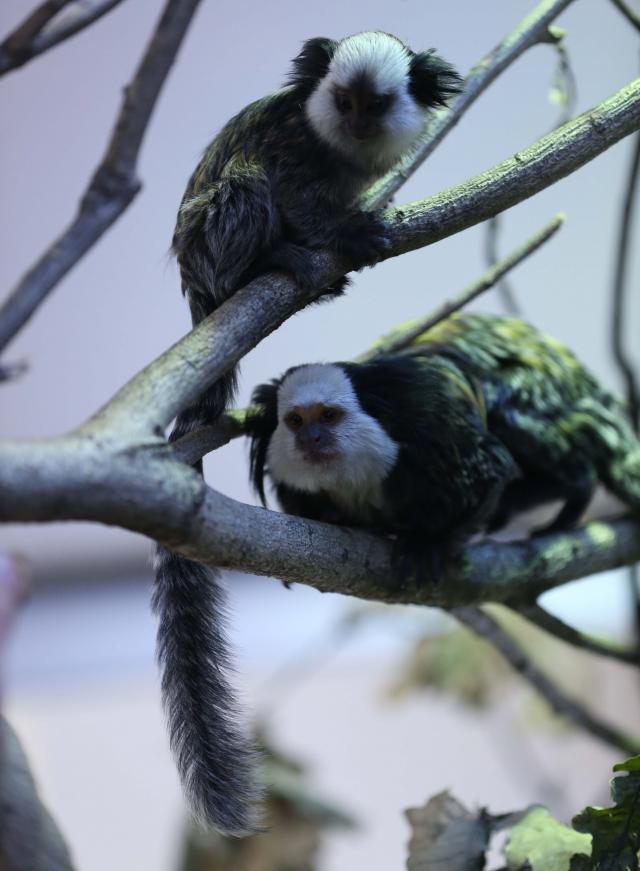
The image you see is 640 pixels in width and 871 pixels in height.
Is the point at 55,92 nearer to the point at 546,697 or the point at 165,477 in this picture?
the point at 165,477

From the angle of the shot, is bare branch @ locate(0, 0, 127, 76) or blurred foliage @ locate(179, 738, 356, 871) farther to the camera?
blurred foliage @ locate(179, 738, 356, 871)

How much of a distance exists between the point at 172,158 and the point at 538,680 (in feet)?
5.14

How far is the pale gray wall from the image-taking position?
4.91 ft

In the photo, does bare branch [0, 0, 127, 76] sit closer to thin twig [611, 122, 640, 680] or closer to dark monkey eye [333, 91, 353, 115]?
dark monkey eye [333, 91, 353, 115]

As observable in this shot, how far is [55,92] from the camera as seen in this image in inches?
64.6

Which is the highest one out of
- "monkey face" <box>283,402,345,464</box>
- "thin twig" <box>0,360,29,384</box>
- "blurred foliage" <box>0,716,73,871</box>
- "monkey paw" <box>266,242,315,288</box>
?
"monkey paw" <box>266,242,315,288</box>

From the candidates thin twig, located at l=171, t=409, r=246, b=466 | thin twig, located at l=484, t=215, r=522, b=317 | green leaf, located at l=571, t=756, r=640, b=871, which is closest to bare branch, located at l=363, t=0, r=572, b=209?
thin twig, located at l=484, t=215, r=522, b=317

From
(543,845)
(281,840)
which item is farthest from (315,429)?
(281,840)

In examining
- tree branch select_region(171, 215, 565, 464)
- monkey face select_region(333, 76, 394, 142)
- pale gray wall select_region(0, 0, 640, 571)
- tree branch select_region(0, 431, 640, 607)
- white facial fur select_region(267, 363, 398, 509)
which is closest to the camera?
tree branch select_region(0, 431, 640, 607)

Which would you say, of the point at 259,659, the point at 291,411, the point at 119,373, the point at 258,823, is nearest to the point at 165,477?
the point at 119,373

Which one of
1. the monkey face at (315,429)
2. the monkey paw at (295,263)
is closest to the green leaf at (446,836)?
the monkey face at (315,429)

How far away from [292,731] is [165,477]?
335 cm

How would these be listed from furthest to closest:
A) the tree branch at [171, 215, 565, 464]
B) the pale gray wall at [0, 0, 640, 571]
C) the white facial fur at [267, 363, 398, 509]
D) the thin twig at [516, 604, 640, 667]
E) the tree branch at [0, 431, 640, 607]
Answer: the thin twig at [516, 604, 640, 667] → the tree branch at [171, 215, 565, 464] → the white facial fur at [267, 363, 398, 509] → the pale gray wall at [0, 0, 640, 571] → the tree branch at [0, 431, 640, 607]

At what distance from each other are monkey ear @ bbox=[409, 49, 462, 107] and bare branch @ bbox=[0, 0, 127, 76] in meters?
0.51
